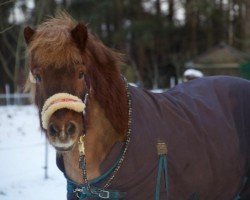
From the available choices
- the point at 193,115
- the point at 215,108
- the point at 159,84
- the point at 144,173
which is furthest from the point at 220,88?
the point at 159,84

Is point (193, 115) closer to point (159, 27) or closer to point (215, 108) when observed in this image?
point (215, 108)

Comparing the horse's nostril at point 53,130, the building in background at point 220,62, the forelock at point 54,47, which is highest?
the forelock at point 54,47

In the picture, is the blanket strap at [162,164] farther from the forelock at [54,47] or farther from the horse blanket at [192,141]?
the forelock at [54,47]

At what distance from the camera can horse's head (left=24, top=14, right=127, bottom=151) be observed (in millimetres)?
2342

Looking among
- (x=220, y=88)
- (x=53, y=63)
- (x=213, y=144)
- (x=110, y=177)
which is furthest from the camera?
(x=220, y=88)

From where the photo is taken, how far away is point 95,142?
8.78 feet

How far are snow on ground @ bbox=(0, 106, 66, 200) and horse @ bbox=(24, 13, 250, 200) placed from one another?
945mm

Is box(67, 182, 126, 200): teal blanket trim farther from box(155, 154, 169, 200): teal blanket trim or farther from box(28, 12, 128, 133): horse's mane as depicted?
box(28, 12, 128, 133): horse's mane

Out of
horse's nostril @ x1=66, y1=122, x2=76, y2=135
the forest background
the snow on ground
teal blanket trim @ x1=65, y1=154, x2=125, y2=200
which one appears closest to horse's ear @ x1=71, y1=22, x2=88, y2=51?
horse's nostril @ x1=66, y1=122, x2=76, y2=135

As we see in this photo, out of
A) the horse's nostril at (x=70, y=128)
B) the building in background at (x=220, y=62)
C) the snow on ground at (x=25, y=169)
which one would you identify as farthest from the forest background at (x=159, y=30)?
the horse's nostril at (x=70, y=128)

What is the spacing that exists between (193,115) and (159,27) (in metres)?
20.5

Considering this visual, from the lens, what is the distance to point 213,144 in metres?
3.00

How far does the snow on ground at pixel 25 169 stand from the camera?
16.6 feet

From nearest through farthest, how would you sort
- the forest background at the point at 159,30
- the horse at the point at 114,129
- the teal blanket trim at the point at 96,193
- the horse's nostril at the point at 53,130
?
the horse's nostril at the point at 53,130
the horse at the point at 114,129
the teal blanket trim at the point at 96,193
the forest background at the point at 159,30
